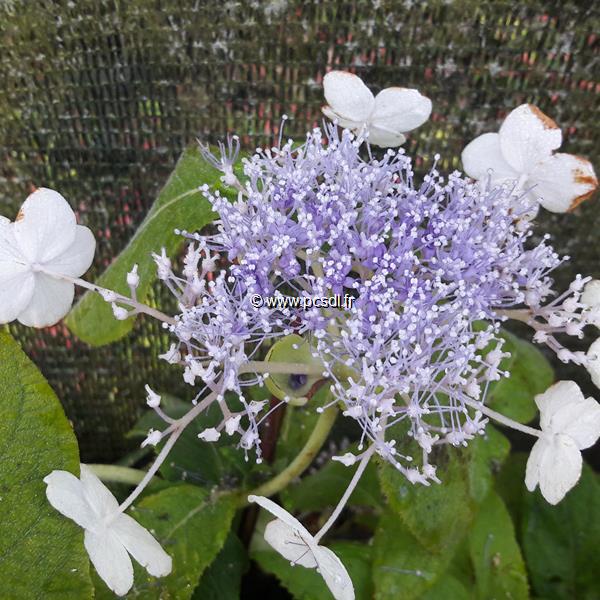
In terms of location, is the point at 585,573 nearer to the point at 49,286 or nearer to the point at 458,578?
the point at 458,578

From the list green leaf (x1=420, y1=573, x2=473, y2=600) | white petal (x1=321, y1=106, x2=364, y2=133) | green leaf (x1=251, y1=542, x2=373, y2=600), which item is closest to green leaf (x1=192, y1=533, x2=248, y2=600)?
green leaf (x1=251, y1=542, x2=373, y2=600)

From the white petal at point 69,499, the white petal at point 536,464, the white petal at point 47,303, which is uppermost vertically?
the white petal at point 47,303

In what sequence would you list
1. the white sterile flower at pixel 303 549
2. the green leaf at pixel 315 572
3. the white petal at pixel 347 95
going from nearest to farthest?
1. the white sterile flower at pixel 303 549
2. the white petal at pixel 347 95
3. the green leaf at pixel 315 572

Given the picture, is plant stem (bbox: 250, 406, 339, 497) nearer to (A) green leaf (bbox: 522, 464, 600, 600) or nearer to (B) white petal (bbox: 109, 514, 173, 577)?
(B) white petal (bbox: 109, 514, 173, 577)

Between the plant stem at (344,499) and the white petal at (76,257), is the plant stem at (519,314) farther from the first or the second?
the white petal at (76,257)

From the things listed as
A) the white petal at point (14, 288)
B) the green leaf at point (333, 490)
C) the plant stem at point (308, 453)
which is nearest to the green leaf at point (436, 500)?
the plant stem at point (308, 453)

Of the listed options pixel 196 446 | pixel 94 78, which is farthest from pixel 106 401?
pixel 94 78
